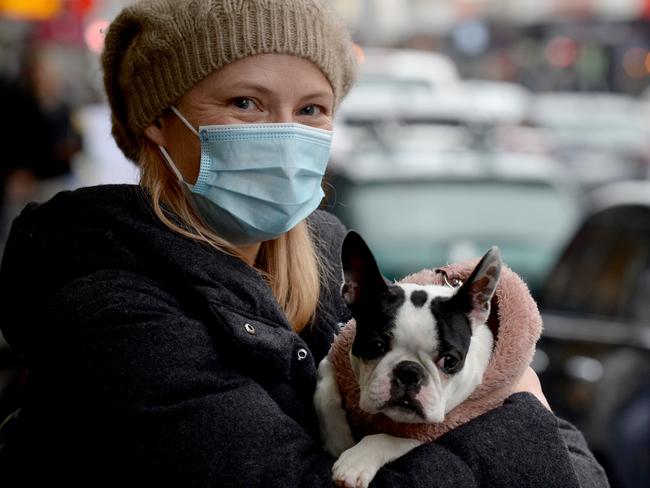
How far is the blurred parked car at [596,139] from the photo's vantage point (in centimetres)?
1931

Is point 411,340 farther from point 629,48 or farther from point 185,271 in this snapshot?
point 629,48

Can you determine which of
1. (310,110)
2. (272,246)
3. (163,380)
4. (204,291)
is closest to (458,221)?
(272,246)

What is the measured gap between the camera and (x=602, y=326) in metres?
5.86

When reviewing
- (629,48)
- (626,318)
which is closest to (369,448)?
(626,318)

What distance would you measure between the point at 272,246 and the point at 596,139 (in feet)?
60.4

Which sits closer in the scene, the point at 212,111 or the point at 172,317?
the point at 172,317

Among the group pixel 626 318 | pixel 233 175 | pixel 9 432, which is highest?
pixel 233 175

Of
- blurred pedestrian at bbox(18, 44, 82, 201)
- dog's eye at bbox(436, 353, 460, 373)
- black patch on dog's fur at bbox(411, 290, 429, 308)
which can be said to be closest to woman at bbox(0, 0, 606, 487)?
dog's eye at bbox(436, 353, 460, 373)

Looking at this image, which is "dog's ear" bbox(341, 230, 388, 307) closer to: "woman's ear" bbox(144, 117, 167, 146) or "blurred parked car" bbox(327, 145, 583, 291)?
"woman's ear" bbox(144, 117, 167, 146)

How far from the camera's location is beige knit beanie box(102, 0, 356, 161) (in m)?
2.51

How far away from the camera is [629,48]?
139ft

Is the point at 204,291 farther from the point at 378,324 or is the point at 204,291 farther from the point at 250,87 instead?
the point at 250,87

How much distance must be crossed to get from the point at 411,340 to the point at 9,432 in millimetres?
1018

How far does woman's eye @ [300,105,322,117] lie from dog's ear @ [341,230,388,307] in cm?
39
